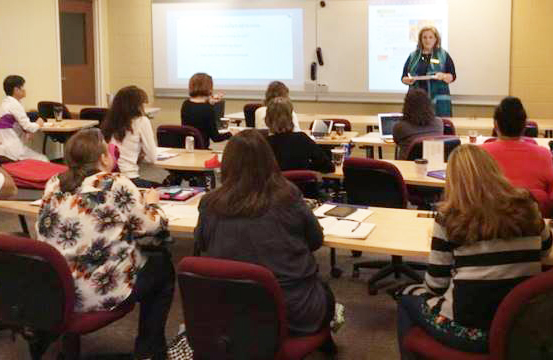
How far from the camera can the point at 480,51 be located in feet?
26.0

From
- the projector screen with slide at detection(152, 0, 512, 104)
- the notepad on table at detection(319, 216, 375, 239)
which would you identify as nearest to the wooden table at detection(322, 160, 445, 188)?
the notepad on table at detection(319, 216, 375, 239)

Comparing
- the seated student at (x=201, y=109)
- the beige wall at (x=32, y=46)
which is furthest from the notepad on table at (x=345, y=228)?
the beige wall at (x=32, y=46)

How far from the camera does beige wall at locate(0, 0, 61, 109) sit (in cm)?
821

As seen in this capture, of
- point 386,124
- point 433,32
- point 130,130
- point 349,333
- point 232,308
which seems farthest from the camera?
point 433,32

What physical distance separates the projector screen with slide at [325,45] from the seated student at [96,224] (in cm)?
592

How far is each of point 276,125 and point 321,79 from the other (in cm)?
455

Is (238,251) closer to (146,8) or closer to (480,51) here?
(480,51)

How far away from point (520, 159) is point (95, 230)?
2215 millimetres

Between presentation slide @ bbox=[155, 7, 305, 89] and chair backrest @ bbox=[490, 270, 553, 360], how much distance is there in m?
6.92

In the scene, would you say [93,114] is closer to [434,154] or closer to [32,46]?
[32,46]

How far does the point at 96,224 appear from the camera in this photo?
280cm

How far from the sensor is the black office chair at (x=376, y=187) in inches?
158

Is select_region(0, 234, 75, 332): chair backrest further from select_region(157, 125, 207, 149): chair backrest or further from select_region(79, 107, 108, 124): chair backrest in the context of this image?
select_region(79, 107, 108, 124): chair backrest

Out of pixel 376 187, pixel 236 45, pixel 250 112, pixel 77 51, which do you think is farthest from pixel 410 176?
pixel 77 51
